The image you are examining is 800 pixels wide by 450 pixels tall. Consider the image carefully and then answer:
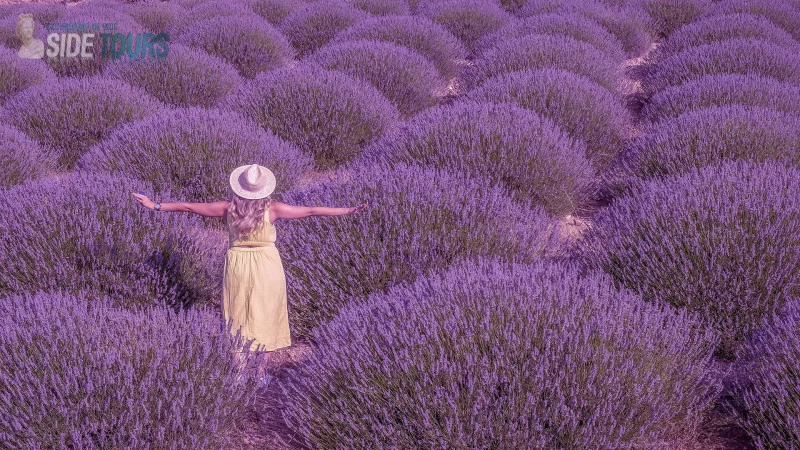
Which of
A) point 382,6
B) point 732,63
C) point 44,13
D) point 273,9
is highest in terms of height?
point 732,63

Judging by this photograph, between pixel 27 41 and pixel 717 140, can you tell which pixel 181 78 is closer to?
pixel 27 41

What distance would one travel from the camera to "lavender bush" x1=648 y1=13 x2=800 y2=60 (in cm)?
809

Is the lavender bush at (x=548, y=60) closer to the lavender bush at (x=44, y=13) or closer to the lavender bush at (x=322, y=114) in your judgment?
the lavender bush at (x=322, y=114)

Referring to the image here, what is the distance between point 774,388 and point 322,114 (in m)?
4.30

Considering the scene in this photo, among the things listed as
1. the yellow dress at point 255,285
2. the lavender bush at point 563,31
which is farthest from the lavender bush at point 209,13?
the yellow dress at point 255,285

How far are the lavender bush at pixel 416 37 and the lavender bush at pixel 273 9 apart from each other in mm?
2978

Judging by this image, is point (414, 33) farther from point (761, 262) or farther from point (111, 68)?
point (761, 262)

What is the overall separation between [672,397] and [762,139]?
114 inches

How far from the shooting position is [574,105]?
5754 mm

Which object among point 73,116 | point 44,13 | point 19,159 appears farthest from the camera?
point 44,13

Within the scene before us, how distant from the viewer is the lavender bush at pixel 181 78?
7035 mm

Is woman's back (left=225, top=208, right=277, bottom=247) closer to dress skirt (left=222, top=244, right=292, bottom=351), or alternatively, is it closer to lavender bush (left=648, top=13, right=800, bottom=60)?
dress skirt (left=222, top=244, right=292, bottom=351)

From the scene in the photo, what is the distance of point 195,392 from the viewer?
7.82 feet

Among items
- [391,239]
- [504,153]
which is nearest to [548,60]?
[504,153]
